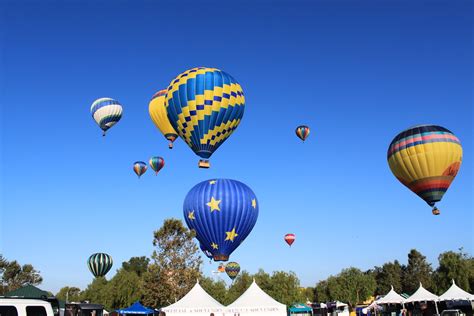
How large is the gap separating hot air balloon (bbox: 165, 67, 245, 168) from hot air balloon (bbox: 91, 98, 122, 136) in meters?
20.2

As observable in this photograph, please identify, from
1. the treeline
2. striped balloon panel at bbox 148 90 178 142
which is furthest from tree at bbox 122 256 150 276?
striped balloon panel at bbox 148 90 178 142


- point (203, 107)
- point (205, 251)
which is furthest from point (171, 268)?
point (203, 107)

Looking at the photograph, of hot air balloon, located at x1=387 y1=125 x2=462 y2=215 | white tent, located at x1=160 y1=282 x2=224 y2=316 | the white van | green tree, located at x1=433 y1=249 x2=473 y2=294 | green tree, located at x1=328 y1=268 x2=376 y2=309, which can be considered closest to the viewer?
the white van

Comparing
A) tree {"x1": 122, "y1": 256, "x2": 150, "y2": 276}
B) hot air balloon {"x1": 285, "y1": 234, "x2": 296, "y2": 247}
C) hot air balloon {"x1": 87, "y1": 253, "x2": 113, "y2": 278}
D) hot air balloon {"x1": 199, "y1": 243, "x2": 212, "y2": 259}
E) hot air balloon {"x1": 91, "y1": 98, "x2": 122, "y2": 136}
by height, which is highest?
hot air balloon {"x1": 91, "y1": 98, "x2": 122, "y2": 136}

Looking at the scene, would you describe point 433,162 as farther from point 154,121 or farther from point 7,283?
point 7,283

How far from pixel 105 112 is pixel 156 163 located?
28.9 ft

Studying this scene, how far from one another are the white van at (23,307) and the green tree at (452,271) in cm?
6327

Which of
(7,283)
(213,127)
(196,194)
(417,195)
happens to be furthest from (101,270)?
(417,195)

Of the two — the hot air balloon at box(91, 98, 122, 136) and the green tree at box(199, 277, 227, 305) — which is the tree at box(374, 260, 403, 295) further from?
the hot air balloon at box(91, 98, 122, 136)

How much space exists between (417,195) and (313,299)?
7082 cm

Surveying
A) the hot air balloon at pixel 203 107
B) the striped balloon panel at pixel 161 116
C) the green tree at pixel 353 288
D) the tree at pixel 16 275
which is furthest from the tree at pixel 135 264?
the hot air balloon at pixel 203 107

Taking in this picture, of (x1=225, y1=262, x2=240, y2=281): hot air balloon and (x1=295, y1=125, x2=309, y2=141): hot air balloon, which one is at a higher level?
(x1=295, y1=125, x2=309, y2=141): hot air balloon

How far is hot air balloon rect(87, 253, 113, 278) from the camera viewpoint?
212 ft

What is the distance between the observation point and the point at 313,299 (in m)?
→ 103
